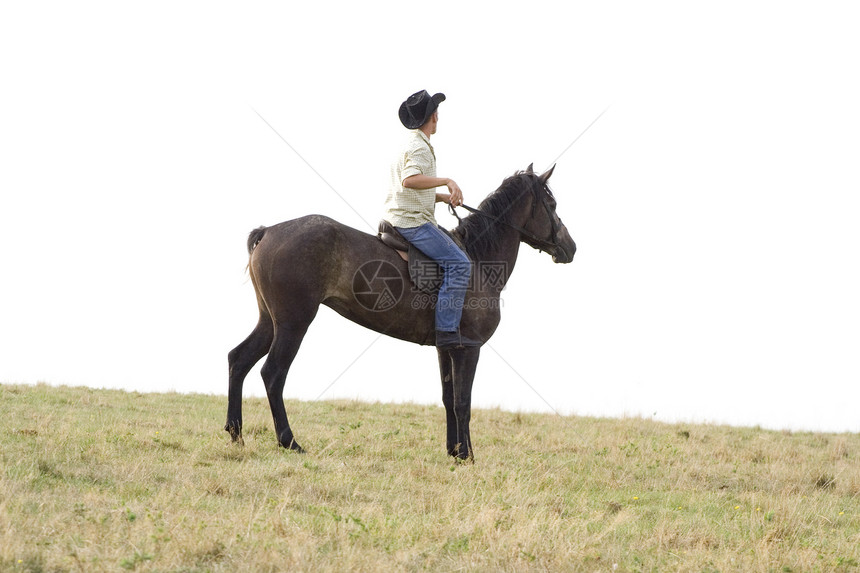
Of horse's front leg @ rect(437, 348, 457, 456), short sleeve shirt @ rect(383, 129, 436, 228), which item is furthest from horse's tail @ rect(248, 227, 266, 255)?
horse's front leg @ rect(437, 348, 457, 456)

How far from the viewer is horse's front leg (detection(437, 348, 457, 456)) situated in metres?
8.52

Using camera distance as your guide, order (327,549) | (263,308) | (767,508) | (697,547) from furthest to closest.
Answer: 1. (263,308)
2. (767,508)
3. (697,547)
4. (327,549)

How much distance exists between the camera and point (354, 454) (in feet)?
26.8

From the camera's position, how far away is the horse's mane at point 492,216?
28.9 feet

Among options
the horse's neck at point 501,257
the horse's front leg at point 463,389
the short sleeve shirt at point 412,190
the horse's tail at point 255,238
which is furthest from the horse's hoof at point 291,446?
the horse's neck at point 501,257

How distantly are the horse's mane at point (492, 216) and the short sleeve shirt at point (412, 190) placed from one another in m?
0.68

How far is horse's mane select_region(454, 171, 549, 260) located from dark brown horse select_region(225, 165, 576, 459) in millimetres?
11

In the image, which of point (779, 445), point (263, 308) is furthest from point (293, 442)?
point (779, 445)

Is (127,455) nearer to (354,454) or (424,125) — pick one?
(354,454)

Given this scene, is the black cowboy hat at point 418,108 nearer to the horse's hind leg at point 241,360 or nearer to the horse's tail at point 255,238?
the horse's tail at point 255,238

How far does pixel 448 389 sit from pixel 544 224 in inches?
88.7

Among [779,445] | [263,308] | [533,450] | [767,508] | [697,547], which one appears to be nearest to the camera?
[697,547]

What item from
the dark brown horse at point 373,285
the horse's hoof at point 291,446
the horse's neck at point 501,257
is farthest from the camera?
the horse's neck at point 501,257

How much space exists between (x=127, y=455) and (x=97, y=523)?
8.28ft
